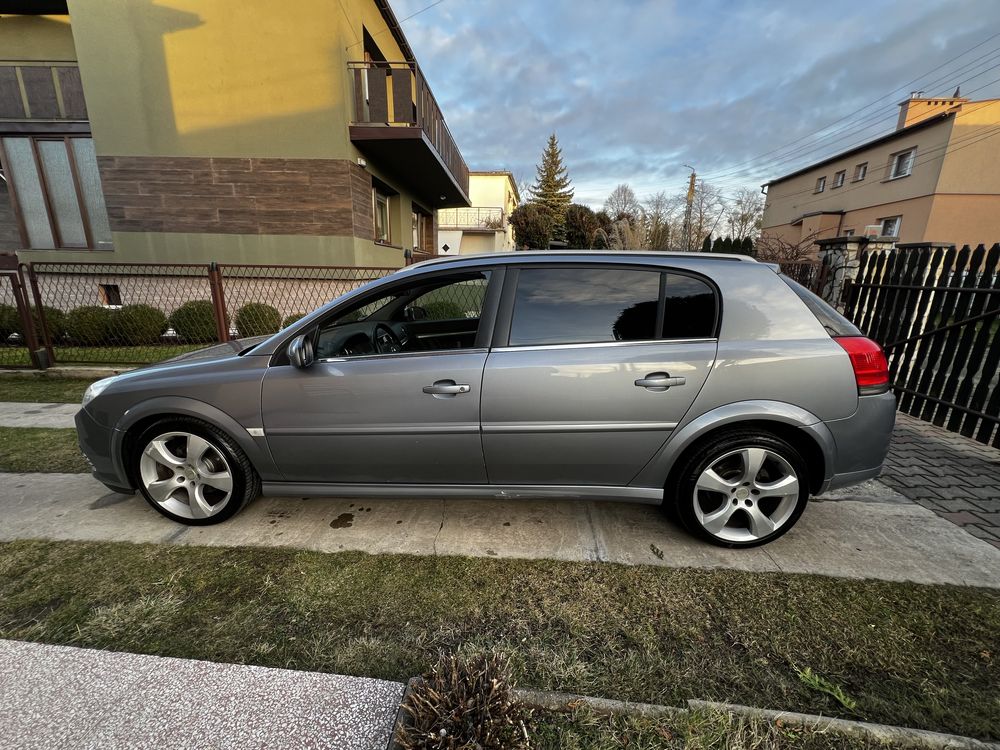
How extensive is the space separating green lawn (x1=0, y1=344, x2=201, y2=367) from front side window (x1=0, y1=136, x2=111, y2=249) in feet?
12.9

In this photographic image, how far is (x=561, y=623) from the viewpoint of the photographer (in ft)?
6.42

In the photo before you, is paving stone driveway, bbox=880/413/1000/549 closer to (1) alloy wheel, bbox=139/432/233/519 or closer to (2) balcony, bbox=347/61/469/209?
(1) alloy wheel, bbox=139/432/233/519

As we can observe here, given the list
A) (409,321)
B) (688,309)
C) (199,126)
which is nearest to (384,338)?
(409,321)

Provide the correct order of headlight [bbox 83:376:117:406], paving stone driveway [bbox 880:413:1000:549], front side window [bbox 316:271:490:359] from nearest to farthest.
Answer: front side window [bbox 316:271:490:359] → headlight [bbox 83:376:117:406] → paving stone driveway [bbox 880:413:1000:549]

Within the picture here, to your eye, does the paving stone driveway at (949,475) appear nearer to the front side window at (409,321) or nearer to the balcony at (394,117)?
the front side window at (409,321)

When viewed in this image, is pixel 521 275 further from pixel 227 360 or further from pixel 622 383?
pixel 227 360

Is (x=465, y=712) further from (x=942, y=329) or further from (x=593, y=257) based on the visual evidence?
(x=942, y=329)

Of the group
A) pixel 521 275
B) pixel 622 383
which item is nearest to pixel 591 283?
pixel 521 275

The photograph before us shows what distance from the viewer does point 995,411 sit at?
384 cm

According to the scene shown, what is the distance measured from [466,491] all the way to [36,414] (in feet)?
18.3

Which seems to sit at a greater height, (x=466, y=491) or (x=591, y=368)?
(x=591, y=368)

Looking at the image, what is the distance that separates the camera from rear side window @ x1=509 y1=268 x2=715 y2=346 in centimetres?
233

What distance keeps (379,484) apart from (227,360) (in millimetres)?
1148

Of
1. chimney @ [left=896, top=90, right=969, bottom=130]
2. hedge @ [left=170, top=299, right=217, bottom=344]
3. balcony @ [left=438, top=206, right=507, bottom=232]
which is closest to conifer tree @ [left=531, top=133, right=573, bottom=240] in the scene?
balcony @ [left=438, top=206, right=507, bottom=232]
